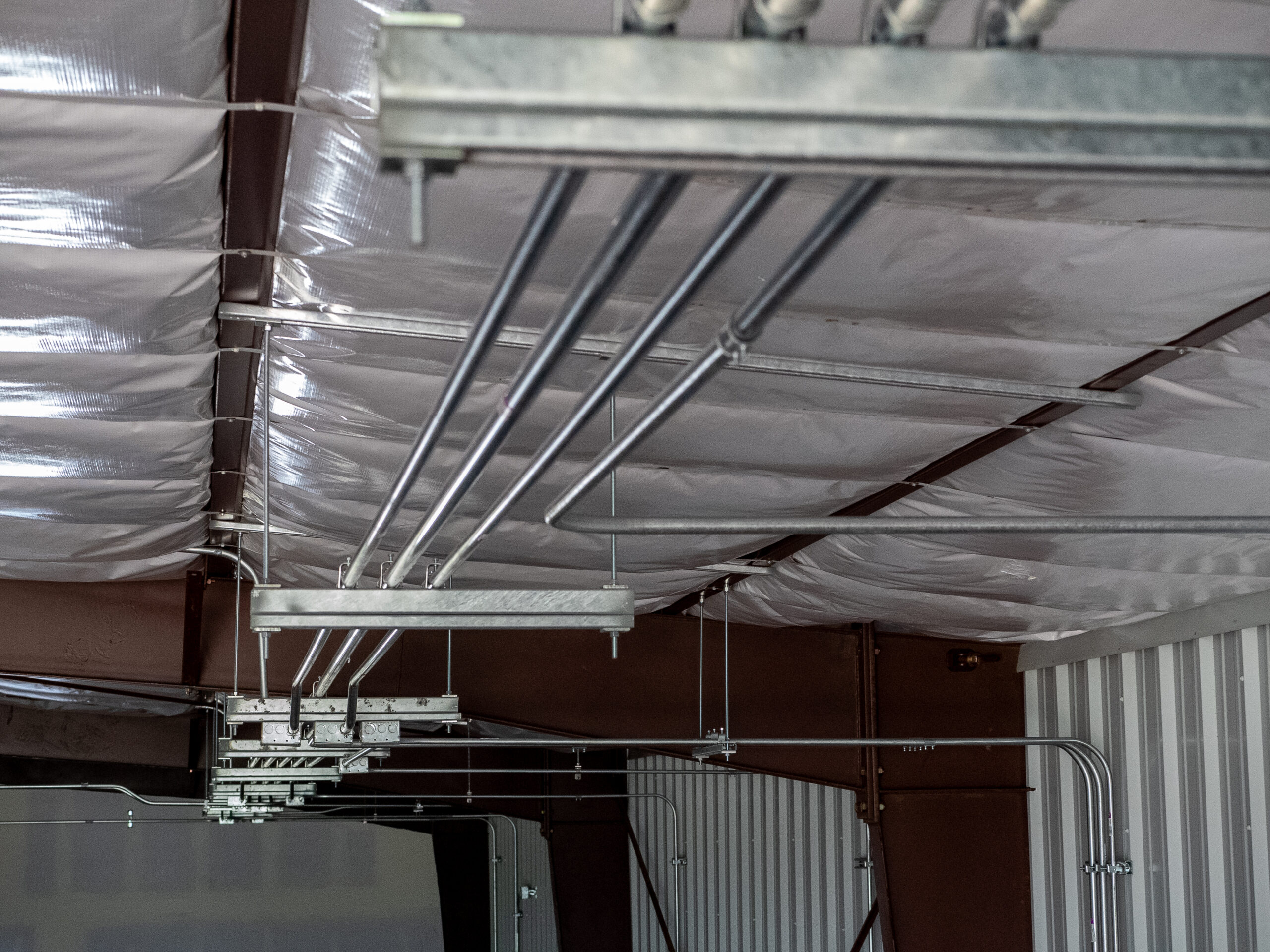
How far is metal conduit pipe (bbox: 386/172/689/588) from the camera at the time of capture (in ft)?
4.88

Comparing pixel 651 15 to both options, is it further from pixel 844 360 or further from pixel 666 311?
pixel 844 360

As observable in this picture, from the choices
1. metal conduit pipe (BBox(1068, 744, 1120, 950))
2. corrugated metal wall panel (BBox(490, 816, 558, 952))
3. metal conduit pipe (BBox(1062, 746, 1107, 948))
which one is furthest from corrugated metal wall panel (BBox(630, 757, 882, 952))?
metal conduit pipe (BBox(1068, 744, 1120, 950))

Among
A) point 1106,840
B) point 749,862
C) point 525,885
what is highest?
point 1106,840

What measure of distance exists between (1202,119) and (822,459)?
3.62 meters

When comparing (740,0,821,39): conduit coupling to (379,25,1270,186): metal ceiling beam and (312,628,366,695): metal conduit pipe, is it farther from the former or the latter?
(312,628,366,695): metal conduit pipe

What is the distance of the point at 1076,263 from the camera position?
307 cm

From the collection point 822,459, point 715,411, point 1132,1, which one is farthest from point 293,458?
point 1132,1

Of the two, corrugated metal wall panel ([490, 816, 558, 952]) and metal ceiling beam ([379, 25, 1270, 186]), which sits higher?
metal ceiling beam ([379, 25, 1270, 186])

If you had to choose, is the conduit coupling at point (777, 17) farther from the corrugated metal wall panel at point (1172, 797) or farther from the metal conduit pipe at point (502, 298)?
the corrugated metal wall panel at point (1172, 797)

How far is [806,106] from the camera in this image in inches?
52.9

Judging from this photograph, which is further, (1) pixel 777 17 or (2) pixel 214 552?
(2) pixel 214 552

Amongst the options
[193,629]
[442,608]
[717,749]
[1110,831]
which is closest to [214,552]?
[193,629]

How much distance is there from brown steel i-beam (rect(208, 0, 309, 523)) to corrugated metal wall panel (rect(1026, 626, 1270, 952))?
4843mm

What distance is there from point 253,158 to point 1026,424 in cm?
270
